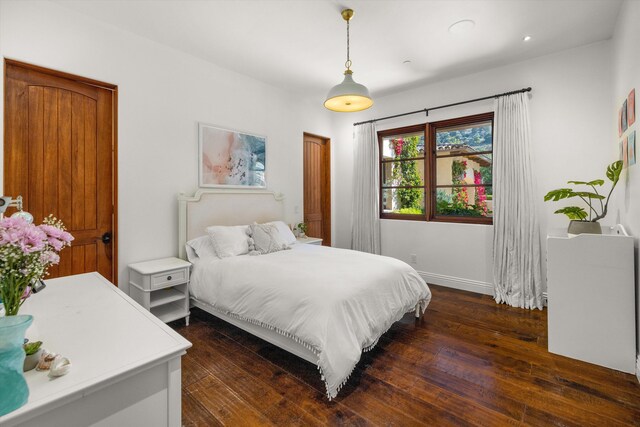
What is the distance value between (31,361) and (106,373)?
0.24 meters

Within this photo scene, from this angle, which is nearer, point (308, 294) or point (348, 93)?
point (308, 294)

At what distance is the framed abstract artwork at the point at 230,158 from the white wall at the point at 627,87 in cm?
359

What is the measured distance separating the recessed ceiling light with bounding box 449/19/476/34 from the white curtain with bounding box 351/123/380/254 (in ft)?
6.52

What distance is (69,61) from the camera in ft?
8.51

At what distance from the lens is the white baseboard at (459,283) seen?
390 cm

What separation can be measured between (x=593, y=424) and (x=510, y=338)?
1.04 meters

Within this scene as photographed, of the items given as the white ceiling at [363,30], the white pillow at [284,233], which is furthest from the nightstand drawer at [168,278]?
the white ceiling at [363,30]

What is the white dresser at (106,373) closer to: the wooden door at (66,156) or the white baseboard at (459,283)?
the wooden door at (66,156)

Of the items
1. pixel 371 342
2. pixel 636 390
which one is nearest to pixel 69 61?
pixel 371 342

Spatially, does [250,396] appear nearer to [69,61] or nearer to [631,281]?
[631,281]

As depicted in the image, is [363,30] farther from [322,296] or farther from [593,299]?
[593,299]

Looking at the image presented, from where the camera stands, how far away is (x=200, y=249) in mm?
3219

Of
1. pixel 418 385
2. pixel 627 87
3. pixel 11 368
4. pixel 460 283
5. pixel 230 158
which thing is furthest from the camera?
pixel 460 283

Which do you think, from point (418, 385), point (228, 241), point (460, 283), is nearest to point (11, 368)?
point (418, 385)
